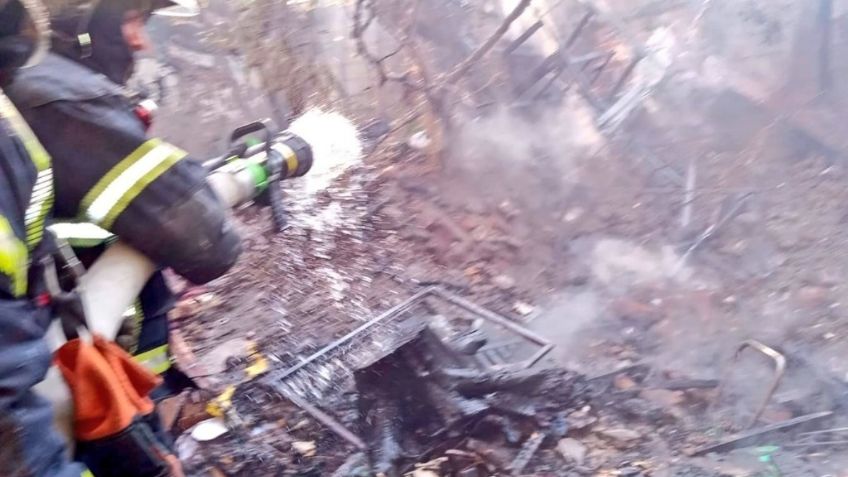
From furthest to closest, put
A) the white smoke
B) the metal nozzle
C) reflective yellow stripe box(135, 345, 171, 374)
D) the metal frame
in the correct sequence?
the white smoke < the metal frame < the metal nozzle < reflective yellow stripe box(135, 345, 171, 374)

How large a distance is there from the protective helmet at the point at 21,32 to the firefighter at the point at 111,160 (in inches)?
8.7

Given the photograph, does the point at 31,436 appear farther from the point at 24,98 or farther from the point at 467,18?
the point at 467,18

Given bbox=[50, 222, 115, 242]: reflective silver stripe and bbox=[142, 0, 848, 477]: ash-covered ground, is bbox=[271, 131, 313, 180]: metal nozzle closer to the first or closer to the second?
bbox=[50, 222, 115, 242]: reflective silver stripe

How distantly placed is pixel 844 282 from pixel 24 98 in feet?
13.2

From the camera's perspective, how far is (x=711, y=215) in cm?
441

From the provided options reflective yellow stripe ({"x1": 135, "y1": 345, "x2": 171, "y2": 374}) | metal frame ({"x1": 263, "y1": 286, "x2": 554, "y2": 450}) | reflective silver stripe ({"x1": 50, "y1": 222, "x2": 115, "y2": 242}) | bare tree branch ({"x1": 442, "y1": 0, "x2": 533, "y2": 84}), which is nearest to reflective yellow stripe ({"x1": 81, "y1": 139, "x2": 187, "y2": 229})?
reflective silver stripe ({"x1": 50, "y1": 222, "x2": 115, "y2": 242})

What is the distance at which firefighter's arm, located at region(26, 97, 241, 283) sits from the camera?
1.43 metres

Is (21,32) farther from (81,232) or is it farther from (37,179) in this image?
(81,232)

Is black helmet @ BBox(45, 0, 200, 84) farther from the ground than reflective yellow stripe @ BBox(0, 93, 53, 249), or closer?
farther from the ground

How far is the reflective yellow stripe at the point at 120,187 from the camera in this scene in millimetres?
1453

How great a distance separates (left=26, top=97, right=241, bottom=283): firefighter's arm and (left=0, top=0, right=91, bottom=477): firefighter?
0.53ft

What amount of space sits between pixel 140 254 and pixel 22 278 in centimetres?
43

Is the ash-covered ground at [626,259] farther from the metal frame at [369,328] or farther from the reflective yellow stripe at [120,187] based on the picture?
the reflective yellow stripe at [120,187]

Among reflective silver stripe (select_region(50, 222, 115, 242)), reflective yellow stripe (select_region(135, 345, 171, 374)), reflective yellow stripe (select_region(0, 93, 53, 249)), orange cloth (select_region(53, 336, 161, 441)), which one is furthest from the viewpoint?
reflective yellow stripe (select_region(135, 345, 171, 374))
